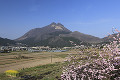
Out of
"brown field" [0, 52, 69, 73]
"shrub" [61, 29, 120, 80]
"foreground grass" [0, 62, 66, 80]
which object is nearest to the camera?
"shrub" [61, 29, 120, 80]

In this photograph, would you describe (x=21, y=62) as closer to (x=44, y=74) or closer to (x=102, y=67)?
(x=44, y=74)

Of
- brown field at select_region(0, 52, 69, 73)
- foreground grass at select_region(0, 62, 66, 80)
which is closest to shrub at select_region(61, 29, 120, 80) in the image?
foreground grass at select_region(0, 62, 66, 80)

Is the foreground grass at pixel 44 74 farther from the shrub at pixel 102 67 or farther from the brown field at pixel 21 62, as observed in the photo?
the brown field at pixel 21 62

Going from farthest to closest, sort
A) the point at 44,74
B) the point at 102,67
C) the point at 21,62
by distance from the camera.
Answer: the point at 21,62, the point at 44,74, the point at 102,67

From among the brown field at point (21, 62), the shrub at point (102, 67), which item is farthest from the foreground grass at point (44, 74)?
the brown field at point (21, 62)

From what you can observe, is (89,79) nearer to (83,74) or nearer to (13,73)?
(83,74)

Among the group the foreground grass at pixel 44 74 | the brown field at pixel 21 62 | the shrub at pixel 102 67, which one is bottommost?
the brown field at pixel 21 62

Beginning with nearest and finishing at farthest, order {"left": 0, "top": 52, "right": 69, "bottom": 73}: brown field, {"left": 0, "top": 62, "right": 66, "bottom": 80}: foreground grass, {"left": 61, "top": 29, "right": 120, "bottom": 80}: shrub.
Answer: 1. {"left": 61, "top": 29, "right": 120, "bottom": 80}: shrub
2. {"left": 0, "top": 62, "right": 66, "bottom": 80}: foreground grass
3. {"left": 0, "top": 52, "right": 69, "bottom": 73}: brown field

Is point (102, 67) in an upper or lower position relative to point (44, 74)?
upper

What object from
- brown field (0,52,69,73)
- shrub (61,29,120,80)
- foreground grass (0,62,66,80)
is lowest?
brown field (0,52,69,73)

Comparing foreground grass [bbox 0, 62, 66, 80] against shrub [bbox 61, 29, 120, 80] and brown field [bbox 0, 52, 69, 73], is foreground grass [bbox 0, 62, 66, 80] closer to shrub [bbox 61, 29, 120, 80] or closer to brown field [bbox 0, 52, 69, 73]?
shrub [bbox 61, 29, 120, 80]

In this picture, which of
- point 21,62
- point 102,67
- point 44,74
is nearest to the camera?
point 102,67

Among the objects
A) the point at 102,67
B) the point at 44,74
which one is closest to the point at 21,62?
the point at 44,74

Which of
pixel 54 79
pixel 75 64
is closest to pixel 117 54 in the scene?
pixel 75 64
